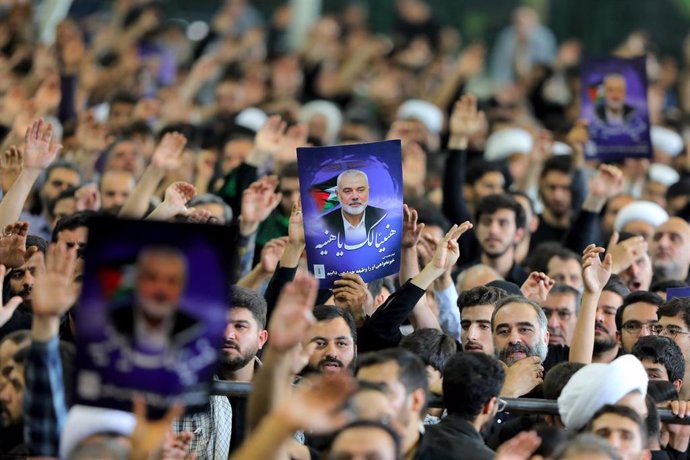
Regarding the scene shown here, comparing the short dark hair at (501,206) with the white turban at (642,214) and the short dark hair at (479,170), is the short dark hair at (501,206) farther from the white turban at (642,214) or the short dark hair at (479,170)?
the short dark hair at (479,170)

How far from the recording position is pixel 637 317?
30.0 ft

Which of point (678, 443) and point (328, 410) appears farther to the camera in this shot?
point (678, 443)

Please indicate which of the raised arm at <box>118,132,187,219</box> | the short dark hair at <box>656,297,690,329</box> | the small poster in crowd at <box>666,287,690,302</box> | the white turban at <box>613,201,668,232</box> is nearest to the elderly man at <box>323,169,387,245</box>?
the short dark hair at <box>656,297,690,329</box>

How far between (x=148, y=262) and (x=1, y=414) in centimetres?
115

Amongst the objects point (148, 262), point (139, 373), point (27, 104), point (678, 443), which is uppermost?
point (27, 104)

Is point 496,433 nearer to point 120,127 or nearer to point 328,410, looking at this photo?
point 328,410

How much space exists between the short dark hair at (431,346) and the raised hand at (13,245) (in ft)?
6.55

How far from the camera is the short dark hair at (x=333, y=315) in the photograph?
790 centimetres

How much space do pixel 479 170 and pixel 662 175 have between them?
7.25ft

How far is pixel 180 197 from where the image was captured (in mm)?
9094

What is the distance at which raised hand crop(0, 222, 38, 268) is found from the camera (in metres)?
8.19

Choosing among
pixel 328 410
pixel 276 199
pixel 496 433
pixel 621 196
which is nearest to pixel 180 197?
pixel 276 199

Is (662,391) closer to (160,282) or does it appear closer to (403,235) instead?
(403,235)

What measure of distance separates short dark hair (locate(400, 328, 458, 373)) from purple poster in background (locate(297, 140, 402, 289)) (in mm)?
643
